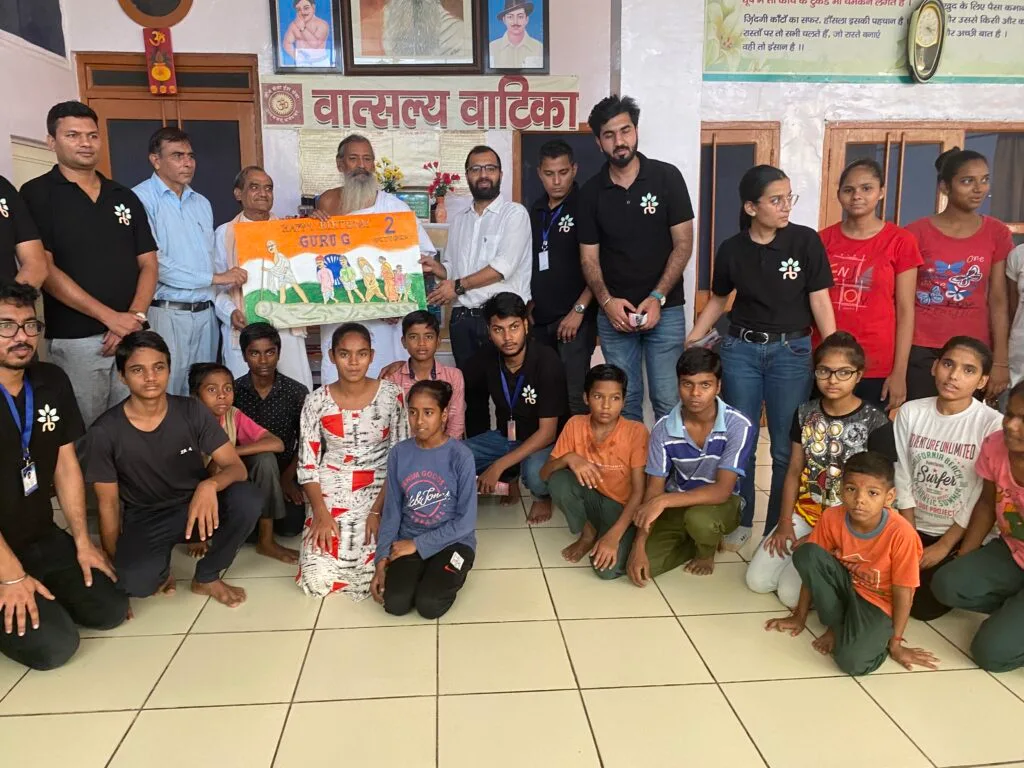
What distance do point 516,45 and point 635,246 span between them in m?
2.84

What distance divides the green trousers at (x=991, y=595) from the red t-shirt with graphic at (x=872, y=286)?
2.90 ft

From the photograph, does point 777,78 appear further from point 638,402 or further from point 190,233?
point 190,233

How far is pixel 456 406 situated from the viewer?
3469 mm

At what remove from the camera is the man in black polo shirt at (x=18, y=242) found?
268 centimetres

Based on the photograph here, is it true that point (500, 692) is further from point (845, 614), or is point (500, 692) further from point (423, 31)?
point (423, 31)

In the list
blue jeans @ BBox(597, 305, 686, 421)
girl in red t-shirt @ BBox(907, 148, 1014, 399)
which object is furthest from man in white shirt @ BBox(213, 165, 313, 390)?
girl in red t-shirt @ BBox(907, 148, 1014, 399)

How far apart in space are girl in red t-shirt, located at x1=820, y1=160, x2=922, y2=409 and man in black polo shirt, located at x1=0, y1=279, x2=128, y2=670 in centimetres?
300

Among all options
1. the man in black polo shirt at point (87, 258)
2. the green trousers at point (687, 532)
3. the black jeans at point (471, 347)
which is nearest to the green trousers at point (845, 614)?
the green trousers at point (687, 532)

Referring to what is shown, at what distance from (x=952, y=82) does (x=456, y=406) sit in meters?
4.37

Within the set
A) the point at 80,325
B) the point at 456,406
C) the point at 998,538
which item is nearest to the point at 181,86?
the point at 80,325

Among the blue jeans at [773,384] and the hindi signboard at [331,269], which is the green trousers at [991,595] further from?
the hindi signboard at [331,269]

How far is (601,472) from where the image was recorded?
10.00ft

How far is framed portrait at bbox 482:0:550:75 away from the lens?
5.33 meters

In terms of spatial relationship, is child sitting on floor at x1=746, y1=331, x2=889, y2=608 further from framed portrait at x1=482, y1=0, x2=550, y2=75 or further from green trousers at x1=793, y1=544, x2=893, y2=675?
framed portrait at x1=482, y1=0, x2=550, y2=75
